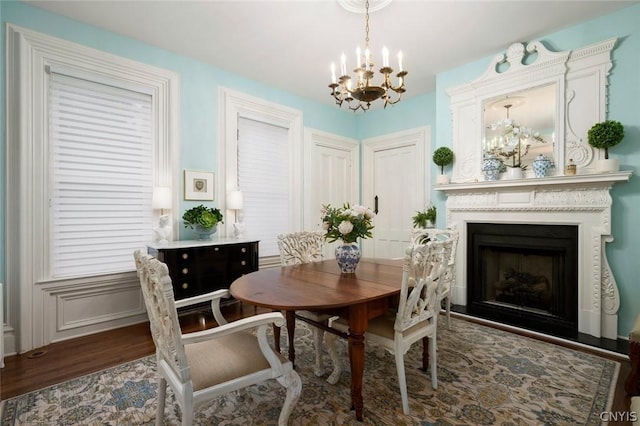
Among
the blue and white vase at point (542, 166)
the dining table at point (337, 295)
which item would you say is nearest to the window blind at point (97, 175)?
the dining table at point (337, 295)

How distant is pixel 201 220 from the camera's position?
321 cm

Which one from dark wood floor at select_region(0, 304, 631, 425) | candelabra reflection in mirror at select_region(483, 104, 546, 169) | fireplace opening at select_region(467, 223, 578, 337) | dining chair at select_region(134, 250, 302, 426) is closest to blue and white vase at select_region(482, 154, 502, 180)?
candelabra reflection in mirror at select_region(483, 104, 546, 169)

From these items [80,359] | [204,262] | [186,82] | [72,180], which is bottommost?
[80,359]

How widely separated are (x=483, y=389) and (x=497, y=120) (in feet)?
8.97

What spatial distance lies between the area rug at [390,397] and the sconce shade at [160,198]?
146 centimetres

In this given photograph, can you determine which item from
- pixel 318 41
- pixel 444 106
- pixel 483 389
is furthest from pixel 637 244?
pixel 318 41

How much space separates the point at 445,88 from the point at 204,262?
3.50 meters

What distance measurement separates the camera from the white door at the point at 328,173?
15.4 feet

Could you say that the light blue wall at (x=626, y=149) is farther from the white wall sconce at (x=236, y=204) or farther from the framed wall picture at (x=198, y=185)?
the framed wall picture at (x=198, y=185)

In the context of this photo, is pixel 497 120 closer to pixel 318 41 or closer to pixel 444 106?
pixel 444 106

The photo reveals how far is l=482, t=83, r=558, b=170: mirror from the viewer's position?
304 cm

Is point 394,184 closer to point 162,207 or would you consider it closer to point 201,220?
point 201,220

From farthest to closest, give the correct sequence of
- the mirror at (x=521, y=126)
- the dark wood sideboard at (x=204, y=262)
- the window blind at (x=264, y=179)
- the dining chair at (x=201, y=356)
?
1. the window blind at (x=264, y=179)
2. the mirror at (x=521, y=126)
3. the dark wood sideboard at (x=204, y=262)
4. the dining chair at (x=201, y=356)

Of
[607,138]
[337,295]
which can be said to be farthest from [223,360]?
[607,138]
